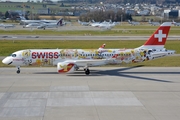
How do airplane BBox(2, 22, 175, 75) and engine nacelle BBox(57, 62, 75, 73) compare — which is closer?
engine nacelle BBox(57, 62, 75, 73)

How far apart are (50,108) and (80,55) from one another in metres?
15.5

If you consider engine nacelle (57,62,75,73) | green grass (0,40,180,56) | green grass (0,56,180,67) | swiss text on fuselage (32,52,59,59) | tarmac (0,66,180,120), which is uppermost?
swiss text on fuselage (32,52,59,59)

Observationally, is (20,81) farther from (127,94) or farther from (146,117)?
(146,117)

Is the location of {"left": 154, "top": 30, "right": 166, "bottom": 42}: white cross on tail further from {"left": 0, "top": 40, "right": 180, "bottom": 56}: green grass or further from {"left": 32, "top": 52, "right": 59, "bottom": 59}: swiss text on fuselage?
{"left": 0, "top": 40, "right": 180, "bottom": 56}: green grass

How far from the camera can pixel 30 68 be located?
144ft

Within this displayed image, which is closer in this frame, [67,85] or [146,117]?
[146,117]

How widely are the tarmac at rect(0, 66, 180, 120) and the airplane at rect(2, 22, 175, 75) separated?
1.26 meters

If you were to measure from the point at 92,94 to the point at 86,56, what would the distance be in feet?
36.2

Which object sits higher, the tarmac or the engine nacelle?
the engine nacelle

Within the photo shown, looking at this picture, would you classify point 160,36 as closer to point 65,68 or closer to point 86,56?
point 86,56

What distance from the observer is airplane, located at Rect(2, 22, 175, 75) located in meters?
40.1

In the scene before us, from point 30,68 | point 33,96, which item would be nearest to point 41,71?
point 30,68

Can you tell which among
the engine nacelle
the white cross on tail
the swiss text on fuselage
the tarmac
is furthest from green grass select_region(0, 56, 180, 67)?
the engine nacelle

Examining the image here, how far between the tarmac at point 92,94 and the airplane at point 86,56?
1.26 m
